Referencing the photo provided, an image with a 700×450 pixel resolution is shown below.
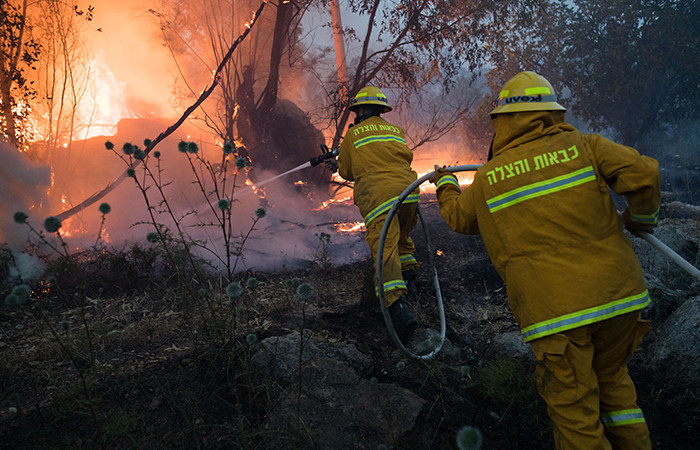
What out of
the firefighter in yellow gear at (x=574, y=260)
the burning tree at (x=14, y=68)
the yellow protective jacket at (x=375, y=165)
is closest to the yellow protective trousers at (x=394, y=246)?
the yellow protective jacket at (x=375, y=165)

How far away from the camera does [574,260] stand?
81.5 inches

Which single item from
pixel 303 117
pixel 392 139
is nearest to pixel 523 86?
pixel 392 139

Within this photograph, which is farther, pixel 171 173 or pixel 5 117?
pixel 171 173

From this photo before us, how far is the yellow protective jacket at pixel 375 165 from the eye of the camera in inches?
155

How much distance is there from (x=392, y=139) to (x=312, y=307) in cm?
191

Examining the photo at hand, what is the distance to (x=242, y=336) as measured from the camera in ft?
11.5

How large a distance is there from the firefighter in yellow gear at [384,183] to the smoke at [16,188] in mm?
4659

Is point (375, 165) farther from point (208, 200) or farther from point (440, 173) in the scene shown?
point (208, 200)

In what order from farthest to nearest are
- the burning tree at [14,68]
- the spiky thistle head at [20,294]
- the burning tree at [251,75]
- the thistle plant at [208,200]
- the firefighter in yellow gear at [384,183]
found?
the burning tree at [251,75] → the burning tree at [14,68] → the firefighter in yellow gear at [384,183] → the thistle plant at [208,200] → the spiky thistle head at [20,294]

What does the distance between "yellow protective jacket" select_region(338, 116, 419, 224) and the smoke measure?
465 centimetres

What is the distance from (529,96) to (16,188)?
6.75 m

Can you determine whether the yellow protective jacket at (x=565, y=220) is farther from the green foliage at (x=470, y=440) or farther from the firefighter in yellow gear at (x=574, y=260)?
the green foliage at (x=470, y=440)

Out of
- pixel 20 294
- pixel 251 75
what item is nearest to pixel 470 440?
pixel 20 294

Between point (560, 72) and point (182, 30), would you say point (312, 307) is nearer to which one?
point (182, 30)
